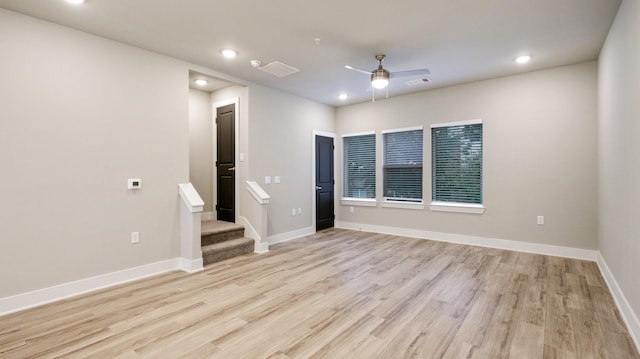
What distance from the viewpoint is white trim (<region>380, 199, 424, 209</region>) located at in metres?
5.86

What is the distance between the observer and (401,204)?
6.06 meters

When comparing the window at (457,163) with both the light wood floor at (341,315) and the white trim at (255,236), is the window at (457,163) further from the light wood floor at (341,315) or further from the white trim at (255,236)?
the white trim at (255,236)

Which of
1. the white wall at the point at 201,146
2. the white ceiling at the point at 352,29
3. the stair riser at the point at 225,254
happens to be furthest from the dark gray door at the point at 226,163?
the white ceiling at the point at 352,29

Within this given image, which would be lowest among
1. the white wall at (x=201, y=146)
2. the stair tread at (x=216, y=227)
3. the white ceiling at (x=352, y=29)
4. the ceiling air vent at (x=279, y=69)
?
the stair tread at (x=216, y=227)

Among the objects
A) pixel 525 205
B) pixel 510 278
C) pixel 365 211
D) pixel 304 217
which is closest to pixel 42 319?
pixel 304 217

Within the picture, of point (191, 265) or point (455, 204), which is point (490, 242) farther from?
point (191, 265)

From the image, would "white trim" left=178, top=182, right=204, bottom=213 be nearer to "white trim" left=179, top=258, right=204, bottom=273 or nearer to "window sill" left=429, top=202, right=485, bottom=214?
"white trim" left=179, top=258, right=204, bottom=273

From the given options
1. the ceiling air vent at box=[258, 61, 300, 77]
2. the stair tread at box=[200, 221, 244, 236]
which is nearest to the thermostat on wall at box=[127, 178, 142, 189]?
the stair tread at box=[200, 221, 244, 236]

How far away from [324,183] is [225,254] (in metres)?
2.89

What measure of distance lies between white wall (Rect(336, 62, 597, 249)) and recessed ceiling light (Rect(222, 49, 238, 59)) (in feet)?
11.9

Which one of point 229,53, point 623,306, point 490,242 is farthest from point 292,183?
point 623,306

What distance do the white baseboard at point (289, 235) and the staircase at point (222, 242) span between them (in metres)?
0.64

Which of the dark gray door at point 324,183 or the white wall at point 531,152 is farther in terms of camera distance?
the dark gray door at point 324,183

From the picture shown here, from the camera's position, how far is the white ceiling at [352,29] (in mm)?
2809
